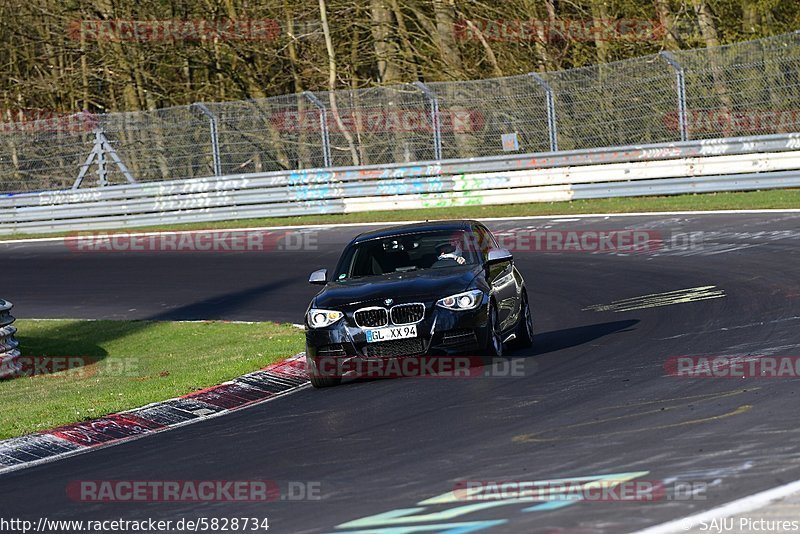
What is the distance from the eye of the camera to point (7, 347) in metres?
13.5

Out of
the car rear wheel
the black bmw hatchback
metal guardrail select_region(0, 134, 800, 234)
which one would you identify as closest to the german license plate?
the black bmw hatchback

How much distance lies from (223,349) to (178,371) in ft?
4.42

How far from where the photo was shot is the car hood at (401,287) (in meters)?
10.5

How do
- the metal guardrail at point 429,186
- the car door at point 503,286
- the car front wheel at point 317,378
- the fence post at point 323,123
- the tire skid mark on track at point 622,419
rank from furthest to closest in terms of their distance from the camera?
the fence post at point 323,123 < the metal guardrail at point 429,186 < the car door at point 503,286 < the car front wheel at point 317,378 < the tire skid mark on track at point 622,419

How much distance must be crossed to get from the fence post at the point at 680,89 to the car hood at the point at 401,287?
14224mm

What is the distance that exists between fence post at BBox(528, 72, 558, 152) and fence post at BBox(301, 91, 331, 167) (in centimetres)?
464

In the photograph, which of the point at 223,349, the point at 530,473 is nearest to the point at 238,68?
the point at 223,349

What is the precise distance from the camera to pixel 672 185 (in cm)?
2448

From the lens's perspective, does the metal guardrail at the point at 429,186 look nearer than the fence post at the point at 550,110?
Yes

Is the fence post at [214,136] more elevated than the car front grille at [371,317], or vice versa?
the fence post at [214,136]

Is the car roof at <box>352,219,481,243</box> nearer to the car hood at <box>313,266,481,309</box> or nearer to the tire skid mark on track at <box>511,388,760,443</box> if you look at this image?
the car hood at <box>313,266,481,309</box>

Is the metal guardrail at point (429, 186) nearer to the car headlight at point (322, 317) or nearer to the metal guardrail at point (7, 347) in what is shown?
the metal guardrail at point (7, 347)

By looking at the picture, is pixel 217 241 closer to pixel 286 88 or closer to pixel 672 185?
pixel 672 185

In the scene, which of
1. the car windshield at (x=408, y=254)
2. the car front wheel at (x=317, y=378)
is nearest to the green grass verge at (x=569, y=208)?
the car windshield at (x=408, y=254)
